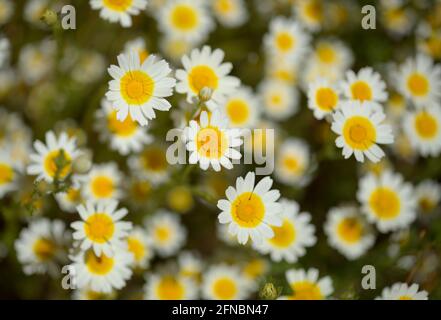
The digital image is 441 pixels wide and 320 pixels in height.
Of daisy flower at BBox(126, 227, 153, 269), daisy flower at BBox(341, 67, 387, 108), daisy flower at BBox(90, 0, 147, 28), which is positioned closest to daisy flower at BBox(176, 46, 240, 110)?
daisy flower at BBox(90, 0, 147, 28)


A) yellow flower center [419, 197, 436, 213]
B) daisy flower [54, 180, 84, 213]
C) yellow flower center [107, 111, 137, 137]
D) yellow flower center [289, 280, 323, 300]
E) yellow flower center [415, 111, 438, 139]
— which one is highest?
yellow flower center [415, 111, 438, 139]

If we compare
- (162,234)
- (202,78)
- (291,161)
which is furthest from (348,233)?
(202,78)

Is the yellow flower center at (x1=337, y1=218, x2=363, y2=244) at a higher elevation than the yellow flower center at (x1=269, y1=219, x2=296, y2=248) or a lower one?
higher

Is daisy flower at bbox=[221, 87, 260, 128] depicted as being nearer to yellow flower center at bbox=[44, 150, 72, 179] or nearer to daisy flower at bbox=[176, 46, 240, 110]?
daisy flower at bbox=[176, 46, 240, 110]

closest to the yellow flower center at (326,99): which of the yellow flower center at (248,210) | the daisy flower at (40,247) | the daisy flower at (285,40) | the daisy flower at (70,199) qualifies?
the yellow flower center at (248,210)

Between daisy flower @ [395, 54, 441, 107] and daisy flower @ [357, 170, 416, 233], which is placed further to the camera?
daisy flower @ [395, 54, 441, 107]

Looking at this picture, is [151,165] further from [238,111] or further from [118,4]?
[118,4]
